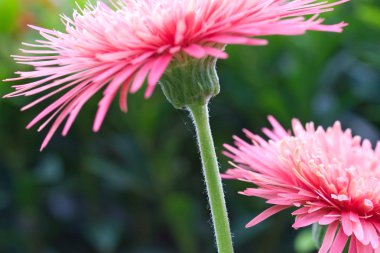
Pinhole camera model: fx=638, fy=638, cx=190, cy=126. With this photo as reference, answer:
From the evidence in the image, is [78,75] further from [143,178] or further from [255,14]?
[143,178]

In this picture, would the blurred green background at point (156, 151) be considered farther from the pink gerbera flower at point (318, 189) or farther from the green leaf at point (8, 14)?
the pink gerbera flower at point (318, 189)

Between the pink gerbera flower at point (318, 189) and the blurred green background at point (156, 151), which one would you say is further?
the blurred green background at point (156, 151)

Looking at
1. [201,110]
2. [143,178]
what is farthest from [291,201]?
[143,178]

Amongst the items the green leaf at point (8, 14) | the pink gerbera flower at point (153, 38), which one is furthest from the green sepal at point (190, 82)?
the green leaf at point (8, 14)

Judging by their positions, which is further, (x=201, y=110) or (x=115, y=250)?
(x=115, y=250)

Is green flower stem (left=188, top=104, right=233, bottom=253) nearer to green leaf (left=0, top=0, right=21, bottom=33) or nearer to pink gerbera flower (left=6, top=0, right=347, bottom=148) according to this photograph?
pink gerbera flower (left=6, top=0, right=347, bottom=148)

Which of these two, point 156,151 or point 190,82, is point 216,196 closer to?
point 190,82

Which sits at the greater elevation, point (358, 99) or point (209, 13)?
point (358, 99)
